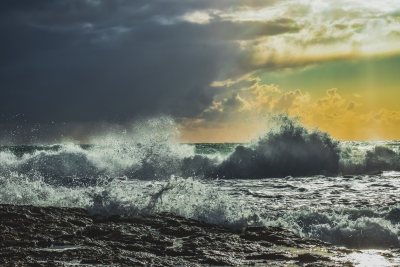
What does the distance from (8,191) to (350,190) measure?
1136cm

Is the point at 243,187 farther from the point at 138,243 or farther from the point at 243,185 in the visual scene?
the point at 138,243

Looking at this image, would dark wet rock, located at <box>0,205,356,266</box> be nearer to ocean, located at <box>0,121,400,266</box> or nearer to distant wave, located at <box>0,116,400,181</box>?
ocean, located at <box>0,121,400,266</box>

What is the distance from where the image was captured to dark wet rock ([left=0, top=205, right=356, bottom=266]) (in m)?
7.23

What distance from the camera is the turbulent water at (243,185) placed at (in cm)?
1075

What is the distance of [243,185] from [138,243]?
12642 millimetres

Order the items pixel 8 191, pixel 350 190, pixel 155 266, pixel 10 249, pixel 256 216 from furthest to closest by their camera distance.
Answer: pixel 350 190 < pixel 8 191 < pixel 256 216 < pixel 10 249 < pixel 155 266

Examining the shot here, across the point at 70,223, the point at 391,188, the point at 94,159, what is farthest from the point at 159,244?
the point at 94,159

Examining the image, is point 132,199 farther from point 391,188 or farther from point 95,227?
point 391,188

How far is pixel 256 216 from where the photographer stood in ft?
35.4

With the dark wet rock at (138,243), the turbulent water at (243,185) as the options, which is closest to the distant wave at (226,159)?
the turbulent water at (243,185)

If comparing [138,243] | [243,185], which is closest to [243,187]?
[243,185]

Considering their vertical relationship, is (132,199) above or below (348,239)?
above

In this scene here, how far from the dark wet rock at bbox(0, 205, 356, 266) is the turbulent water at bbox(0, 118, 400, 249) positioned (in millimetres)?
949

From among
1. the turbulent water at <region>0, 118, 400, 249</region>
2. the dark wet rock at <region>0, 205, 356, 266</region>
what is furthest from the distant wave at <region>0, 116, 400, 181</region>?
the dark wet rock at <region>0, 205, 356, 266</region>
